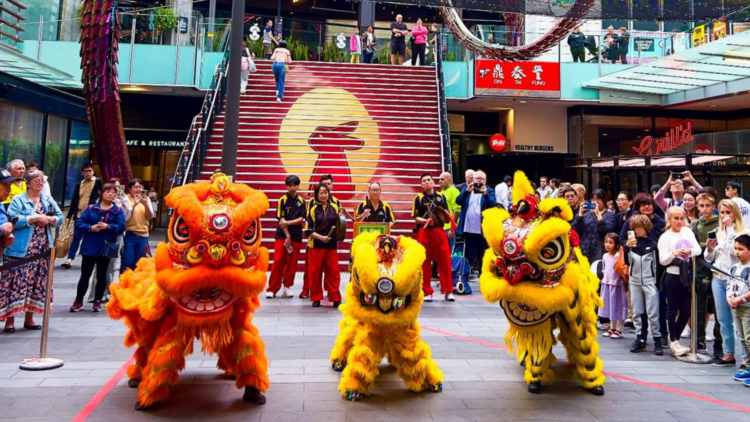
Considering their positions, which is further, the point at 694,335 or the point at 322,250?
the point at 322,250

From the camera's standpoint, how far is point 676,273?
5641 mm

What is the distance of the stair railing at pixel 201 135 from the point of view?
11656 millimetres

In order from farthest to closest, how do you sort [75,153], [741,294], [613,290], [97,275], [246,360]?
[75,153], [97,275], [613,290], [741,294], [246,360]

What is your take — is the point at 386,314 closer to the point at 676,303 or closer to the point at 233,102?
the point at 676,303

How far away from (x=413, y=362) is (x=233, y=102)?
496 centimetres

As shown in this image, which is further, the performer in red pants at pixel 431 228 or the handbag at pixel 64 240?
the handbag at pixel 64 240

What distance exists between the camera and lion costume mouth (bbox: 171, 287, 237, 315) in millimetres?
3787

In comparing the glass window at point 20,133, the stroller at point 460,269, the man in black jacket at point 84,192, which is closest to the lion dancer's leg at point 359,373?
the stroller at point 460,269

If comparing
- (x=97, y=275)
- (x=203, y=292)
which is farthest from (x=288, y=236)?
(x=203, y=292)

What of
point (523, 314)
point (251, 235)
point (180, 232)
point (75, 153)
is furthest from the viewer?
point (75, 153)

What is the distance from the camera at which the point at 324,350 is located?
5523 millimetres

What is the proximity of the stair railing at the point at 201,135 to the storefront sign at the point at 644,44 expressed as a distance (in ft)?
42.3

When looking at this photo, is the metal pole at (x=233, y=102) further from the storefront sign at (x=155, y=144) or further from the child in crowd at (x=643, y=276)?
the storefront sign at (x=155, y=144)

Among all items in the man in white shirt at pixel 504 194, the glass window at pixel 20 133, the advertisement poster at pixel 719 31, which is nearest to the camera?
the glass window at pixel 20 133
